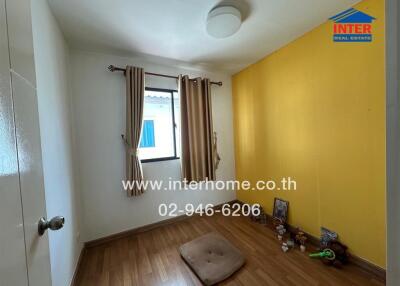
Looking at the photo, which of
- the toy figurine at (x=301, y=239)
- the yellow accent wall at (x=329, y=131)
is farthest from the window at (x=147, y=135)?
the toy figurine at (x=301, y=239)

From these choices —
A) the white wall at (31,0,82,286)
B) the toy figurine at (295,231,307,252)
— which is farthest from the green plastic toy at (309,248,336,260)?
the white wall at (31,0,82,286)

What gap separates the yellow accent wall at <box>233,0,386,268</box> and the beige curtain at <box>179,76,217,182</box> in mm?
767

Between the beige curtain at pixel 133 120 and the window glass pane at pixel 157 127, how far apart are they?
189mm

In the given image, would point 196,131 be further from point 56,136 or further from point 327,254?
point 327,254

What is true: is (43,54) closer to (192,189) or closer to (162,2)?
(162,2)

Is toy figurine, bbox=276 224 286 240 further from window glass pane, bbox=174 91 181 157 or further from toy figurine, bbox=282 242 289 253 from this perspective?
window glass pane, bbox=174 91 181 157

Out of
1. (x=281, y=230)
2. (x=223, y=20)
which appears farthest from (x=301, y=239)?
(x=223, y=20)

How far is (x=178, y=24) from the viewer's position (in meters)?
1.67

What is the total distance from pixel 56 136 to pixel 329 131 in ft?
8.38

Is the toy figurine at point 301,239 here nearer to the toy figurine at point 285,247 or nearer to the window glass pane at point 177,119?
the toy figurine at point 285,247

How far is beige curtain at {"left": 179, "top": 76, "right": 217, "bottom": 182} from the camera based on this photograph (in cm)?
255

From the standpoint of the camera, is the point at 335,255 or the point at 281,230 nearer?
the point at 335,255

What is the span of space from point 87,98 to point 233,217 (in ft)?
8.71

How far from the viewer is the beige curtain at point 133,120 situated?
2.17 metres
